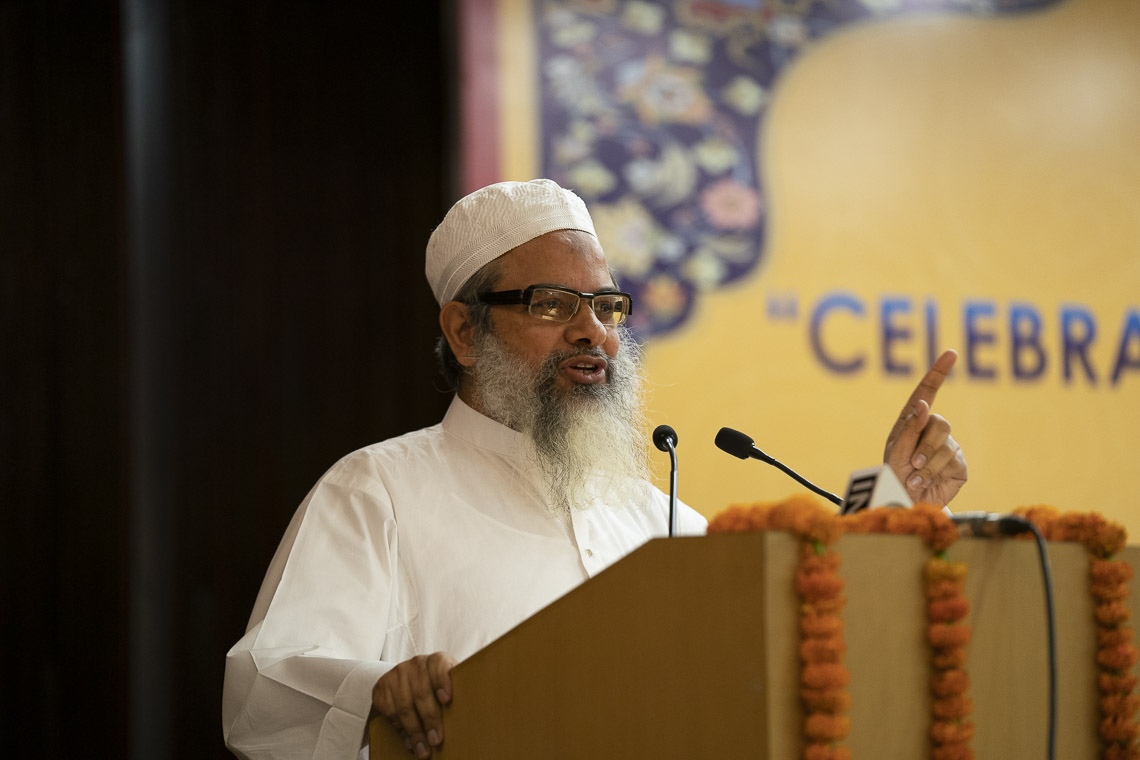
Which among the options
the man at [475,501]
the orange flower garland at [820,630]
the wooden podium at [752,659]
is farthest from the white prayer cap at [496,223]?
the orange flower garland at [820,630]

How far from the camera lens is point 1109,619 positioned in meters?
1.54

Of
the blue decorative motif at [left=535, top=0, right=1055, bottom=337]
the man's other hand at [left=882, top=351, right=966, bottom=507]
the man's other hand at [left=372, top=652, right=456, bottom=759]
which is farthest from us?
the blue decorative motif at [left=535, top=0, right=1055, bottom=337]

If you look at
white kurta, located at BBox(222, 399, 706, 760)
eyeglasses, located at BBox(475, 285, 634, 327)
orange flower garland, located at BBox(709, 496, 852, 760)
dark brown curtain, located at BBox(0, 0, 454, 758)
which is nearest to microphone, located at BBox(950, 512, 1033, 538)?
orange flower garland, located at BBox(709, 496, 852, 760)

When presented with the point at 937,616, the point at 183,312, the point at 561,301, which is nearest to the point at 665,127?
the point at 561,301

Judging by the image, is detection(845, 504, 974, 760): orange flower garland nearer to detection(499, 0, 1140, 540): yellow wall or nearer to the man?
the man

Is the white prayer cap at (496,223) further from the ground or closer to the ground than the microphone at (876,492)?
further from the ground

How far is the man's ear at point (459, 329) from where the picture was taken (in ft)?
8.70

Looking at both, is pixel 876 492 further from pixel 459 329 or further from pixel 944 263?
pixel 944 263

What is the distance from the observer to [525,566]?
2264 millimetres

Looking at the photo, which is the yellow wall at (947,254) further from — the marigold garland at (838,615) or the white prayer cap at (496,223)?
the marigold garland at (838,615)

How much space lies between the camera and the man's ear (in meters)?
2.65

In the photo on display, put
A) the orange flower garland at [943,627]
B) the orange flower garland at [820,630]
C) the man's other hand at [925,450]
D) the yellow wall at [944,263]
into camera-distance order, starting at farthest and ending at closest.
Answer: the yellow wall at [944,263]
the man's other hand at [925,450]
the orange flower garland at [943,627]
the orange flower garland at [820,630]

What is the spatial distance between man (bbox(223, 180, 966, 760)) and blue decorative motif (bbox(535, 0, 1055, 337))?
37.4 inches

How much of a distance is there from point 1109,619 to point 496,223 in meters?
1.52
